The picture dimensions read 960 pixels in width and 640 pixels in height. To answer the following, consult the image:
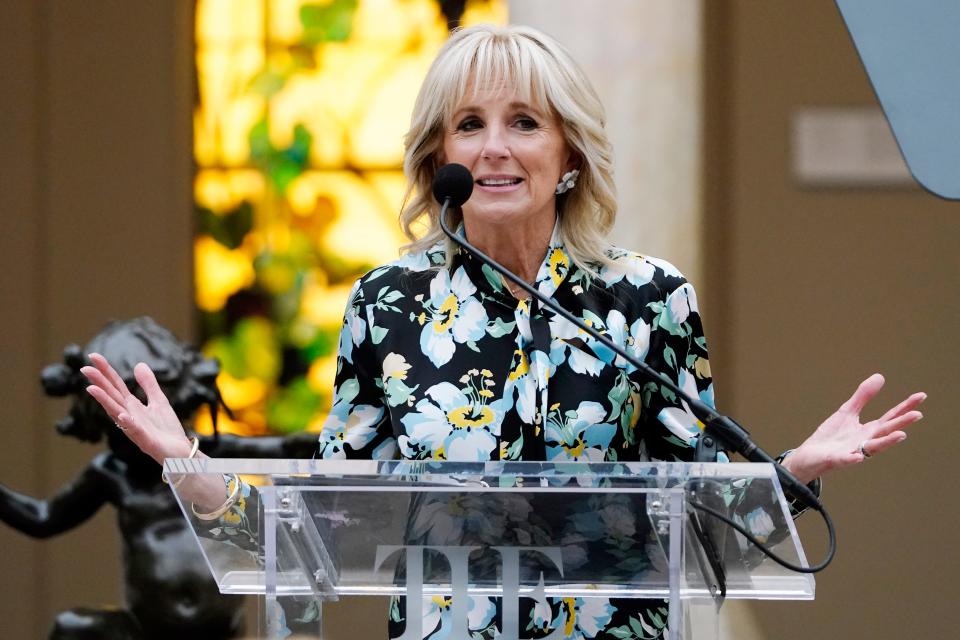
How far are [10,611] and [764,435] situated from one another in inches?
110

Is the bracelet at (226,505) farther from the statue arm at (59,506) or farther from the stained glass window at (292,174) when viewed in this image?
the stained glass window at (292,174)

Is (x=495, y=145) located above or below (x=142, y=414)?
above

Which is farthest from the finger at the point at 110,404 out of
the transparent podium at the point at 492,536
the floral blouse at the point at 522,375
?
the floral blouse at the point at 522,375

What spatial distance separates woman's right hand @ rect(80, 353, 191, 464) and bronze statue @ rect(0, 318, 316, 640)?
1.28 metres

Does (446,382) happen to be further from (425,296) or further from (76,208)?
(76,208)

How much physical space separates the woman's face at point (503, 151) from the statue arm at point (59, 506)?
60.2 inches

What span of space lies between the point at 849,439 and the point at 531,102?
0.71m

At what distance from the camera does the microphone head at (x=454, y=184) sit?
2299mm

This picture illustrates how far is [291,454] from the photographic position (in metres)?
3.56

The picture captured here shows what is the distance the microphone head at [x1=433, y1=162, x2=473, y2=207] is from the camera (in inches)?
90.5

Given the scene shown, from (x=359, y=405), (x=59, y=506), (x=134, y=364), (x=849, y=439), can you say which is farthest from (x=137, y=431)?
(x=59, y=506)

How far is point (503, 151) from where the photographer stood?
2.47m

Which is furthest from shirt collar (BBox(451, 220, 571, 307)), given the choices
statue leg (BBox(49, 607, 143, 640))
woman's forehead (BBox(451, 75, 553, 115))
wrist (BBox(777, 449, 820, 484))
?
statue leg (BBox(49, 607, 143, 640))

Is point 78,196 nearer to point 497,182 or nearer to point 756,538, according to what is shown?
point 497,182
